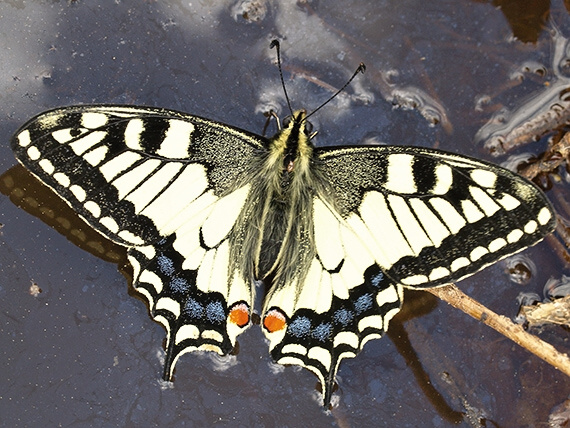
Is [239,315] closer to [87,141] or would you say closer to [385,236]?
[385,236]

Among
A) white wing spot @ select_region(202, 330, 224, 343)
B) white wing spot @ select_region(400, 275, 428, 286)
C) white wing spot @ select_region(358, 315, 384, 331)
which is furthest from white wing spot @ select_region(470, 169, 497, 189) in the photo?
white wing spot @ select_region(202, 330, 224, 343)

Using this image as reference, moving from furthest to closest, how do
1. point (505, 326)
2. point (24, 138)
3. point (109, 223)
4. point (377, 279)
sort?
→ point (505, 326)
point (377, 279)
point (109, 223)
point (24, 138)

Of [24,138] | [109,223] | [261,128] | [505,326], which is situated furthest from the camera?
[261,128]

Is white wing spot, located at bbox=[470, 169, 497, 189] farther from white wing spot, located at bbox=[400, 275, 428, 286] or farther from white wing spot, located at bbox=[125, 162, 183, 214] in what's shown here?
Answer: white wing spot, located at bbox=[125, 162, 183, 214]

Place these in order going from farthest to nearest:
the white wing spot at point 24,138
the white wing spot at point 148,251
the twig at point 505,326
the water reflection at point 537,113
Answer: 1. the water reflection at point 537,113
2. the twig at point 505,326
3. the white wing spot at point 148,251
4. the white wing spot at point 24,138

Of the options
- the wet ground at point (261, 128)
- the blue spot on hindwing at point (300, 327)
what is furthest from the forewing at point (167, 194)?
the wet ground at point (261, 128)

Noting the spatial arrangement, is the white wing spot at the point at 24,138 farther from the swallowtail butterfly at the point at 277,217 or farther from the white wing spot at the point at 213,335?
the white wing spot at the point at 213,335

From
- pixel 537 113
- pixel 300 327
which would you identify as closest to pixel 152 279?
pixel 300 327
